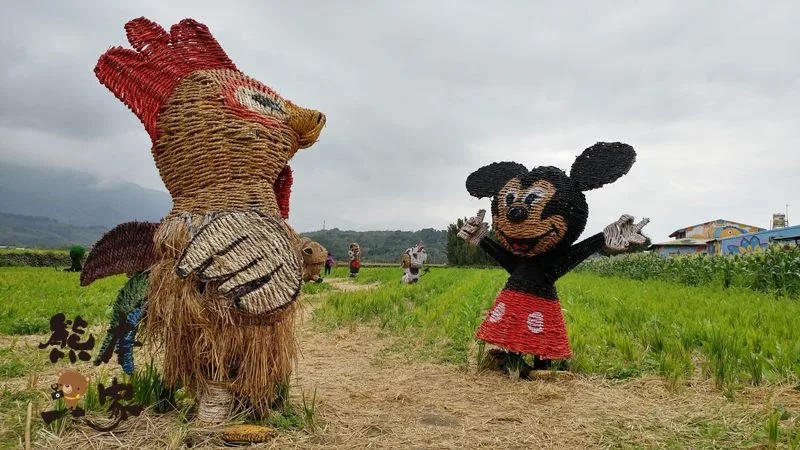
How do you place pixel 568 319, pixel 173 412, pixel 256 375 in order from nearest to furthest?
pixel 256 375 → pixel 173 412 → pixel 568 319

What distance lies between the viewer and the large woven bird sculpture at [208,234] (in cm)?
236

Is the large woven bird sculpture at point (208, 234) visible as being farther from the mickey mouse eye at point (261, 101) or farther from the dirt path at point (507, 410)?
the dirt path at point (507, 410)

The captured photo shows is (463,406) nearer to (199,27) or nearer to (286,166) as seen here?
(286,166)

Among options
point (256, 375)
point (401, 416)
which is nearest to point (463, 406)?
point (401, 416)

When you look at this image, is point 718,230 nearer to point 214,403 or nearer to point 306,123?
point 306,123

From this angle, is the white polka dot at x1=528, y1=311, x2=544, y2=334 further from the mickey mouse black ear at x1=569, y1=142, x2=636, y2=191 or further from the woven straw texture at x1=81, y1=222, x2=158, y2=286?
the woven straw texture at x1=81, y1=222, x2=158, y2=286

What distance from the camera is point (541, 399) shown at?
11.2ft

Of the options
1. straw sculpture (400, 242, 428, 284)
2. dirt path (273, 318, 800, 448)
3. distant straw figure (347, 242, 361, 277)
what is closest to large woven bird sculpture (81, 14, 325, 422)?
dirt path (273, 318, 800, 448)

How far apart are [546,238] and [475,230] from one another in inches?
24.2

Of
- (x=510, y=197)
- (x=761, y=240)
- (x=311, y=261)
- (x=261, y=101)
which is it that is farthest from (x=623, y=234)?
(x=761, y=240)

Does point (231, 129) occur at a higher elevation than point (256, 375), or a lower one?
higher

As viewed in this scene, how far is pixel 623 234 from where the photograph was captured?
3.75 m

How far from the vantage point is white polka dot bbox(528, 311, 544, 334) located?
3871 mm

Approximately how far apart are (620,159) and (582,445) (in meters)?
2.22
